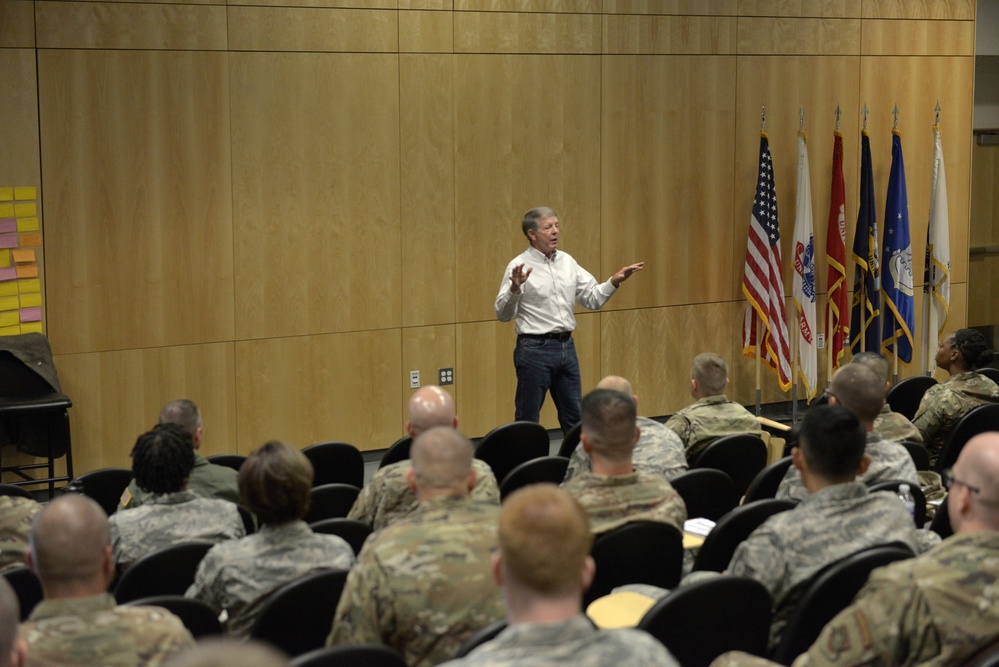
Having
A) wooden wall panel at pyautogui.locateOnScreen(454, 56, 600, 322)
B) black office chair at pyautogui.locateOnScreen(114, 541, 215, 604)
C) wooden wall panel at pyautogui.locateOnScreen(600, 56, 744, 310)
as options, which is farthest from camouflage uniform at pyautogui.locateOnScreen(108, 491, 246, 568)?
wooden wall panel at pyautogui.locateOnScreen(600, 56, 744, 310)

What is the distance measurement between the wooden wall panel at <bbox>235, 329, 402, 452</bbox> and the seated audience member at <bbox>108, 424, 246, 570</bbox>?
12.6 ft

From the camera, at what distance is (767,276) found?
9.11m

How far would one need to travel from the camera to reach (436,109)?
8203 millimetres

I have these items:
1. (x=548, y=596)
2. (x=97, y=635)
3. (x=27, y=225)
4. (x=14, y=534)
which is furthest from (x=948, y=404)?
(x=27, y=225)

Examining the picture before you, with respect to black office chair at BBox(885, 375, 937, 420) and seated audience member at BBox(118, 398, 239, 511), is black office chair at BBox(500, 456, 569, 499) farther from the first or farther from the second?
black office chair at BBox(885, 375, 937, 420)

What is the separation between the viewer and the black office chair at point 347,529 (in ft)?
12.6

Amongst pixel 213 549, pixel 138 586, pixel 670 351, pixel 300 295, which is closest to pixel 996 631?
pixel 213 549

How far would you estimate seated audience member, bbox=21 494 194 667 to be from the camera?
2578mm

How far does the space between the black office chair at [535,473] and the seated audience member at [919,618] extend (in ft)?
7.40

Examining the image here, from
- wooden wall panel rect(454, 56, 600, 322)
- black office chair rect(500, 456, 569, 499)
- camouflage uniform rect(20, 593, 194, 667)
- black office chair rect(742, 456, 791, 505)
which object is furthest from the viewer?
wooden wall panel rect(454, 56, 600, 322)

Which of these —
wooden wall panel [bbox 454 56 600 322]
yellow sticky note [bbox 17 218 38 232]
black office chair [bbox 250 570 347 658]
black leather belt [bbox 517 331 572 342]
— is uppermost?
wooden wall panel [bbox 454 56 600 322]

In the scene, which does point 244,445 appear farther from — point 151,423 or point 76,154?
point 76,154

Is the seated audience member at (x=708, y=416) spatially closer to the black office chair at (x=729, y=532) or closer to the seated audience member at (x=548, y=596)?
the black office chair at (x=729, y=532)

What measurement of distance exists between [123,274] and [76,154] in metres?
0.81
